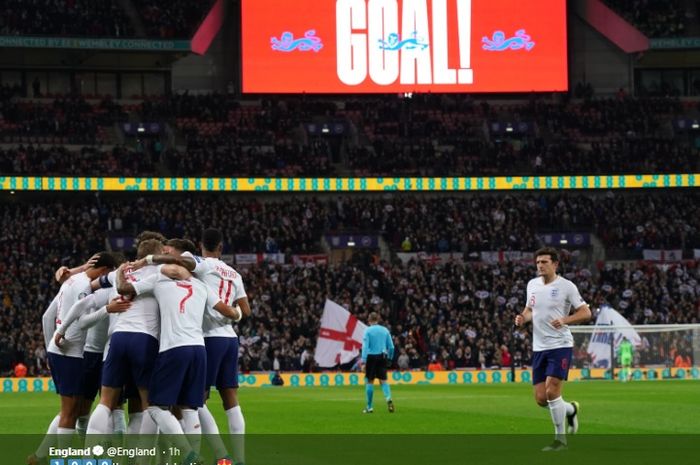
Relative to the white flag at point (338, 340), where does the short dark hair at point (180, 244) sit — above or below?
above

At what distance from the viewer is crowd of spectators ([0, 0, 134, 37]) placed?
64062 mm

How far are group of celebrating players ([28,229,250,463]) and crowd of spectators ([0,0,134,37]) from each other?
169 feet

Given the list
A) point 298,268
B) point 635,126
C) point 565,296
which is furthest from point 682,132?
point 565,296

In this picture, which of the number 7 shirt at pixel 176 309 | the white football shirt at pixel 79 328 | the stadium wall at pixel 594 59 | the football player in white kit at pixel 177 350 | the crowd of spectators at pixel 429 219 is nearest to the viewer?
the football player in white kit at pixel 177 350

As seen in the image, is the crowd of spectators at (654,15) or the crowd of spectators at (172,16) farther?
the crowd of spectators at (654,15)

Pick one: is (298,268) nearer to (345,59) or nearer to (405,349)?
(405,349)

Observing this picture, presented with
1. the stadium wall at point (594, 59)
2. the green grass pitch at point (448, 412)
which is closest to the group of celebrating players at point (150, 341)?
the green grass pitch at point (448, 412)

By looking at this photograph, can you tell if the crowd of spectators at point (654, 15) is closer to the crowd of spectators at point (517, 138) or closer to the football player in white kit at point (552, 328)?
the crowd of spectators at point (517, 138)

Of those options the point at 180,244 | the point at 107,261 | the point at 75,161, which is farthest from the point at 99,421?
the point at 75,161

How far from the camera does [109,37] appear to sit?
6425 cm

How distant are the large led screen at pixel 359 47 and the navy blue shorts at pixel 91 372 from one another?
5398 centimetres

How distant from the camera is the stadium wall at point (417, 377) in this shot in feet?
145

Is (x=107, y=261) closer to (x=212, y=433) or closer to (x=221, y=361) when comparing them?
(x=221, y=361)

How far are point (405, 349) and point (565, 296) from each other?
32.6m
